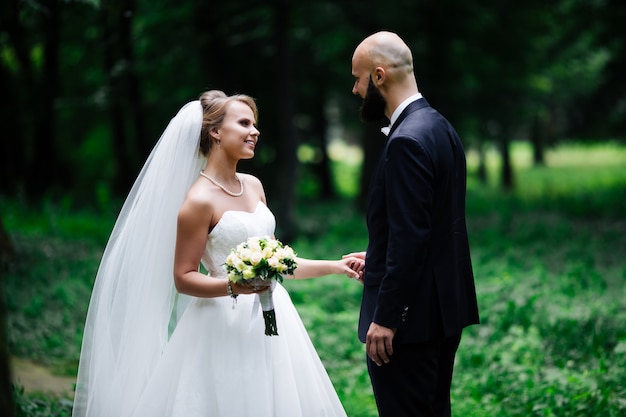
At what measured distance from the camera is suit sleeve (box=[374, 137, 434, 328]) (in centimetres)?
347

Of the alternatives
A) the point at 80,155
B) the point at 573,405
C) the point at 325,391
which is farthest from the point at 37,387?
the point at 80,155

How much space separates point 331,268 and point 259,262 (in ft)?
2.51

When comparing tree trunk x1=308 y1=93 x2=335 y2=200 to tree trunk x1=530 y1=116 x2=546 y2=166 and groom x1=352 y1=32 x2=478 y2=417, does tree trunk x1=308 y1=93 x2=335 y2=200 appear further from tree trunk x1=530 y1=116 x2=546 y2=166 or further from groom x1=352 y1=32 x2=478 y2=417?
groom x1=352 y1=32 x2=478 y2=417

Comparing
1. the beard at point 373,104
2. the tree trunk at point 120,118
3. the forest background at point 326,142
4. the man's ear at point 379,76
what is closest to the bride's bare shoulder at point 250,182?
the beard at point 373,104

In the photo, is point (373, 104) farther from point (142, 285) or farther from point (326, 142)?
point (326, 142)

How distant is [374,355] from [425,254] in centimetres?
57

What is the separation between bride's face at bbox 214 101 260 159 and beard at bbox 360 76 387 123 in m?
0.70

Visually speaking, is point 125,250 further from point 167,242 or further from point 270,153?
point 270,153

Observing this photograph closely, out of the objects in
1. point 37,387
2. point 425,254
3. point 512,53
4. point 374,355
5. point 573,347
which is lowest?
point 573,347

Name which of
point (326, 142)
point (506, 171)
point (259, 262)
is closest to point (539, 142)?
point (506, 171)

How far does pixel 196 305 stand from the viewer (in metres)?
4.13

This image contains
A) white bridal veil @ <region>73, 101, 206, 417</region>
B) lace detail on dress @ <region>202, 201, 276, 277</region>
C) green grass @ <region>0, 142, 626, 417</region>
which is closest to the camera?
lace detail on dress @ <region>202, 201, 276, 277</region>

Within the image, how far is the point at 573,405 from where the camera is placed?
5.45 metres

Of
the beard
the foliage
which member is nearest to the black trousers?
the beard
